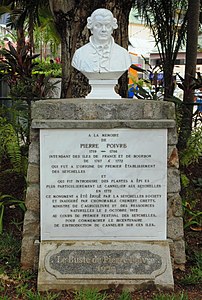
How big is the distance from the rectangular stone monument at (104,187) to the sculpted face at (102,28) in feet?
1.85

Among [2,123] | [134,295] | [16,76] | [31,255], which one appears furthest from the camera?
[2,123]

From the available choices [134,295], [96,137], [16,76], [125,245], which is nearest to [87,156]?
[96,137]

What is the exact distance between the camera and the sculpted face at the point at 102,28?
3.93 metres

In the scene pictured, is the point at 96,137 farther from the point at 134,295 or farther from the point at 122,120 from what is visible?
the point at 134,295

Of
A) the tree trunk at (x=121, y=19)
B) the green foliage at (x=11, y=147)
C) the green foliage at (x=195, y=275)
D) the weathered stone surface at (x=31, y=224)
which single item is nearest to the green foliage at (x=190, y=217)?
the green foliage at (x=195, y=275)

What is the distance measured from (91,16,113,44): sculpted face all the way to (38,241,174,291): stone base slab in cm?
170

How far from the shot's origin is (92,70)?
13.4ft

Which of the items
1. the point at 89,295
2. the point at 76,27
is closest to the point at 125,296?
the point at 89,295

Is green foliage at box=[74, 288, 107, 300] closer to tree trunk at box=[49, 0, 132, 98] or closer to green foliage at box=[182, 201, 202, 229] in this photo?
green foliage at box=[182, 201, 202, 229]

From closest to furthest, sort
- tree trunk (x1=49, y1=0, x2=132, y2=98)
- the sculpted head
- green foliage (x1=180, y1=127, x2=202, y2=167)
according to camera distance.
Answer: the sculpted head → tree trunk (x1=49, y1=0, x2=132, y2=98) → green foliage (x1=180, y1=127, x2=202, y2=167)

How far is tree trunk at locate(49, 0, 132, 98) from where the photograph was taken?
18.8 feet

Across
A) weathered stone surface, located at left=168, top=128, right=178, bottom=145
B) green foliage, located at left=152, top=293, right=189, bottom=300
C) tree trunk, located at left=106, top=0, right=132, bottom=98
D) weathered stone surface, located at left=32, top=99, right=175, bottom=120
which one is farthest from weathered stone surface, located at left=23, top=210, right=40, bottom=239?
tree trunk, located at left=106, top=0, right=132, bottom=98

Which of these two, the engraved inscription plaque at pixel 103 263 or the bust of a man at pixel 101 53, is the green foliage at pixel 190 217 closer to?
the engraved inscription plaque at pixel 103 263

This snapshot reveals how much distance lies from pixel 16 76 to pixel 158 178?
3.39 metres
